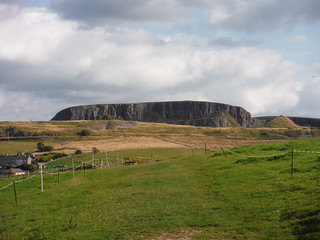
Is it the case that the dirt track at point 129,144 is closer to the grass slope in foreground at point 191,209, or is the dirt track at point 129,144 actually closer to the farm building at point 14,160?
the farm building at point 14,160

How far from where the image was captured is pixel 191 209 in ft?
57.8

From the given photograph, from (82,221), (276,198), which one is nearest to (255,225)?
(276,198)

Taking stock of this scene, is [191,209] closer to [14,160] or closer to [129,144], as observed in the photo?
[14,160]

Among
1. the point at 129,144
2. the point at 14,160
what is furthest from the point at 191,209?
the point at 129,144

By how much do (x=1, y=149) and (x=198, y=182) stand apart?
102 meters

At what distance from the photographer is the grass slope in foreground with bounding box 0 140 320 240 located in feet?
44.6

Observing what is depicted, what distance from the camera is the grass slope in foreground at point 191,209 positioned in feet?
44.6

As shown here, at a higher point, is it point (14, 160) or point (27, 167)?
point (14, 160)

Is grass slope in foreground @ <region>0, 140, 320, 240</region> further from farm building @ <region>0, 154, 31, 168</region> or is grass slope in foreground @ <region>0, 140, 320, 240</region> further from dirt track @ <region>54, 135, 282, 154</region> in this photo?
dirt track @ <region>54, 135, 282, 154</region>

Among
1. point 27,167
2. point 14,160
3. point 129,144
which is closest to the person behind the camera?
point 27,167

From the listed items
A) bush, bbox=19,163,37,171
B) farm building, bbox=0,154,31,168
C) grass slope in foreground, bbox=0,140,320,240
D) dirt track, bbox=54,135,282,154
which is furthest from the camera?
dirt track, bbox=54,135,282,154

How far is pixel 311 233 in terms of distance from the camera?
11.5 m

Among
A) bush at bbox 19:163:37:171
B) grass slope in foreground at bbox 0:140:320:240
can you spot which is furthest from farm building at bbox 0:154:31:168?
grass slope in foreground at bbox 0:140:320:240

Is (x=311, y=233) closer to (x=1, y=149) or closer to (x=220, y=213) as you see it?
(x=220, y=213)
